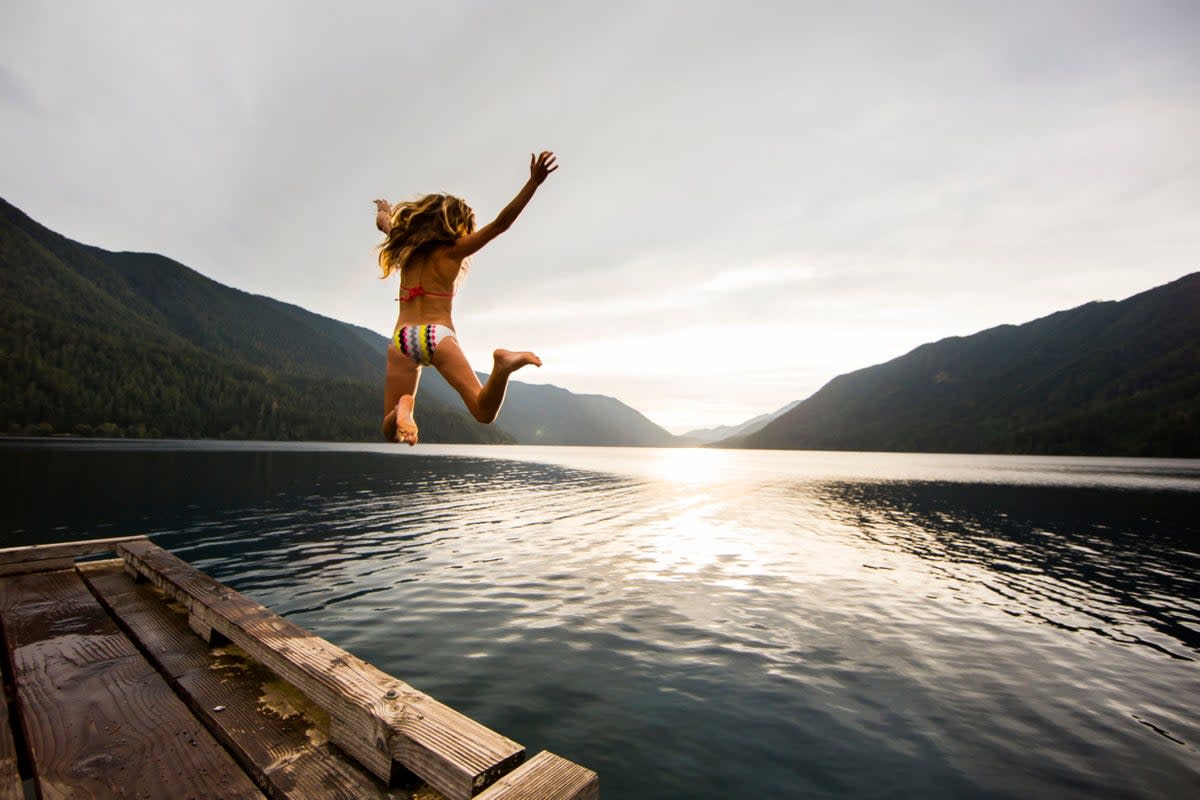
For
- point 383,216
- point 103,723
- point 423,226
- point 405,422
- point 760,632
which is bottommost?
point 760,632

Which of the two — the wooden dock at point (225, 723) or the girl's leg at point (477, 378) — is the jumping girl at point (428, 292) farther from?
the wooden dock at point (225, 723)

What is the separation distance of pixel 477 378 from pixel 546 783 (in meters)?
3.15

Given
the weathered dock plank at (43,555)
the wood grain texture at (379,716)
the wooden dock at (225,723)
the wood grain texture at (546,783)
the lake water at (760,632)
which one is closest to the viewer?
the wood grain texture at (546,783)

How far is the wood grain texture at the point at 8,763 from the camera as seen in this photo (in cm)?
311

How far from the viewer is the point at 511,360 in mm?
4324

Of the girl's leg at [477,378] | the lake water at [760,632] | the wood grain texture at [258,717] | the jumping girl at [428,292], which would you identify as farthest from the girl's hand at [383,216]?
the lake water at [760,632]

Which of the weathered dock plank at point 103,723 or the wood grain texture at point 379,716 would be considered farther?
the weathered dock plank at point 103,723

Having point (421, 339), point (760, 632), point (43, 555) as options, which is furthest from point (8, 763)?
point (760, 632)

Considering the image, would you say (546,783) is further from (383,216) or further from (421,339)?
(383,216)

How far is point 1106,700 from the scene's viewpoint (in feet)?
36.0

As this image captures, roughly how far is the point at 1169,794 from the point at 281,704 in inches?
483

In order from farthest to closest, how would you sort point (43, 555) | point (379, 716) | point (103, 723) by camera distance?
point (43, 555)
point (103, 723)
point (379, 716)

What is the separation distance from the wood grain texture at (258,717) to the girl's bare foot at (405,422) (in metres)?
2.30

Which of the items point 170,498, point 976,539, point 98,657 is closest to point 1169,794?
point 98,657
